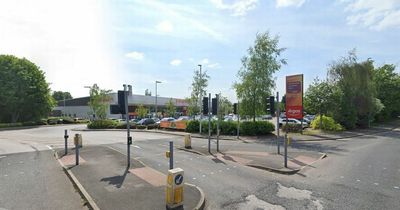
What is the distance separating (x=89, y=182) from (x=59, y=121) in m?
53.4

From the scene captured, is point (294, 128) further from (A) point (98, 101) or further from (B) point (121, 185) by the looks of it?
(A) point (98, 101)

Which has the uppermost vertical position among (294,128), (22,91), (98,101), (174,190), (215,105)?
(22,91)

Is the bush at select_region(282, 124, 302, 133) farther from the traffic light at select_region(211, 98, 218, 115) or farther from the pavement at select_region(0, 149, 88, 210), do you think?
the pavement at select_region(0, 149, 88, 210)

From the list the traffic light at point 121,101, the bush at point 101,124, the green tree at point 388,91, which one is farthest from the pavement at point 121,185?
the green tree at point 388,91

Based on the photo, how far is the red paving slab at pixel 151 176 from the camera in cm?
1073

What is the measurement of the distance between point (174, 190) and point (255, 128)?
22.3m

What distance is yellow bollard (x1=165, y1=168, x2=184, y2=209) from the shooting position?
26.2 ft

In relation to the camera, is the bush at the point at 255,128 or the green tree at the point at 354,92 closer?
the bush at the point at 255,128

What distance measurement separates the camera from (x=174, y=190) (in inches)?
316

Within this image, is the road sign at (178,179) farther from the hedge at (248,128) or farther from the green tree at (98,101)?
the green tree at (98,101)

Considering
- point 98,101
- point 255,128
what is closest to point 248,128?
point 255,128

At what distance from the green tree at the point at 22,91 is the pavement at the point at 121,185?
42593 mm

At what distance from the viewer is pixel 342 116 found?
3700 cm

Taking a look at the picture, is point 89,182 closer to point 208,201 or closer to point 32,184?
point 32,184
